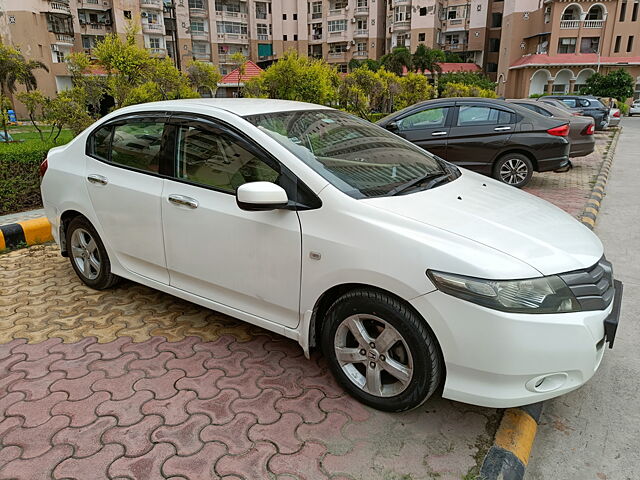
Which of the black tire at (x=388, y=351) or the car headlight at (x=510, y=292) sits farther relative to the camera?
the black tire at (x=388, y=351)

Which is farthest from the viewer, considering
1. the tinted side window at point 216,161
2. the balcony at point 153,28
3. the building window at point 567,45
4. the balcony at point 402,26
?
the balcony at point 402,26

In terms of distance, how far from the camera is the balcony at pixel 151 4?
2057 inches

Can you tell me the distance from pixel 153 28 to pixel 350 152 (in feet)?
189

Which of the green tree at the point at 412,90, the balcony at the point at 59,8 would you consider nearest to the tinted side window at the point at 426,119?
the green tree at the point at 412,90

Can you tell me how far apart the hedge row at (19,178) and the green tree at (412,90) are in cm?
1306

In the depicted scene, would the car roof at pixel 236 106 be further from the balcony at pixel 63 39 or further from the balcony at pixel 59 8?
the balcony at pixel 63 39

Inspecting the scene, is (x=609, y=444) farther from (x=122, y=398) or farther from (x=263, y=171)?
(x=122, y=398)

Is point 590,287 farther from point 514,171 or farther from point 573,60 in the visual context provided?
point 573,60

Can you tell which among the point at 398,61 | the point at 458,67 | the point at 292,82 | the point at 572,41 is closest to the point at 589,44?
the point at 572,41

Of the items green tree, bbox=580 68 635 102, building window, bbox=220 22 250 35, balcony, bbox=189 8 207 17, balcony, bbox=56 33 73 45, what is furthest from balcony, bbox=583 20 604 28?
balcony, bbox=56 33 73 45

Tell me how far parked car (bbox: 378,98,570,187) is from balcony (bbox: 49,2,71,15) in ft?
163

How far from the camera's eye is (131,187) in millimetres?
3510

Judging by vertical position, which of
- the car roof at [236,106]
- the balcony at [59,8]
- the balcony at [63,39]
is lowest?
the car roof at [236,106]

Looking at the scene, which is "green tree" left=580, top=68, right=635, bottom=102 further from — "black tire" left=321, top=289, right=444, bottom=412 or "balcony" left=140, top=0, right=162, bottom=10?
"black tire" left=321, top=289, right=444, bottom=412
